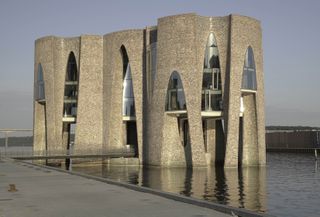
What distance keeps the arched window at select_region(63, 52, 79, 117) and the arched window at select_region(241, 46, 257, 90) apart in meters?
22.9

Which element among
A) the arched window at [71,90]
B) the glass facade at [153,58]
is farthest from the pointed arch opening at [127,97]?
the arched window at [71,90]

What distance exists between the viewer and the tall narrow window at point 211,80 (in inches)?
1871

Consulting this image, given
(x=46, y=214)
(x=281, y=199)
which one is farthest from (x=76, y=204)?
(x=281, y=199)

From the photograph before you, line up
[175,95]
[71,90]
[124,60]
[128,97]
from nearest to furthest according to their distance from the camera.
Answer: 1. [175,95]
2. [128,97]
3. [124,60]
4. [71,90]

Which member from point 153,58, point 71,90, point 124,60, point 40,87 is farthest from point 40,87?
point 153,58

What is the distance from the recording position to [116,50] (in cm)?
5634

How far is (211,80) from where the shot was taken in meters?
47.9

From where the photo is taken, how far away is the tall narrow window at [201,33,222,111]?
156 feet

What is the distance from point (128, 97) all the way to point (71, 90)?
9.20 metres

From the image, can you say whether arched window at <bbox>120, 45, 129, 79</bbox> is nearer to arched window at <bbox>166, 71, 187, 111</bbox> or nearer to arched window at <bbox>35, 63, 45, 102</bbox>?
arched window at <bbox>166, 71, 187, 111</bbox>

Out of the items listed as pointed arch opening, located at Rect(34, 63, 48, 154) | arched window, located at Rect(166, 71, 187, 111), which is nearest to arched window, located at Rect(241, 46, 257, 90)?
arched window, located at Rect(166, 71, 187, 111)

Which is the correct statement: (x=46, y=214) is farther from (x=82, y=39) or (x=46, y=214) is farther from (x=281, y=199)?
(x=82, y=39)

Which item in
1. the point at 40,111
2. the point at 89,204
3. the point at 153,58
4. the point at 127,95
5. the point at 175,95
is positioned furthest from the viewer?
the point at 40,111

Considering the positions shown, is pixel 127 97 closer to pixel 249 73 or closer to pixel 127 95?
pixel 127 95
